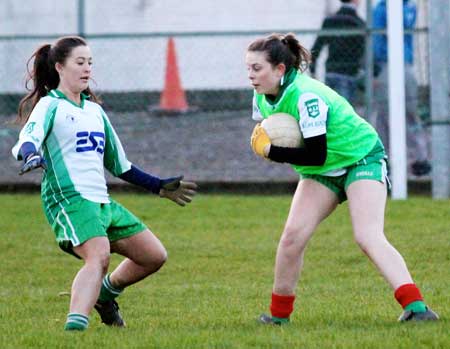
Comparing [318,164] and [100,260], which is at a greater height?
[318,164]

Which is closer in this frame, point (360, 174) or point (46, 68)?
point (360, 174)

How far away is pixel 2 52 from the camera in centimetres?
1523

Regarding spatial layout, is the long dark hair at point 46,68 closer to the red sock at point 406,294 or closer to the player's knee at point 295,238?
the player's knee at point 295,238

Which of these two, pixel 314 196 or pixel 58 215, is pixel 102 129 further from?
pixel 314 196

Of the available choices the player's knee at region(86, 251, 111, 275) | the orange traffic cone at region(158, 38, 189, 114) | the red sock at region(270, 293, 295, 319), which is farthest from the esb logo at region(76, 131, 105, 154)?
the orange traffic cone at region(158, 38, 189, 114)

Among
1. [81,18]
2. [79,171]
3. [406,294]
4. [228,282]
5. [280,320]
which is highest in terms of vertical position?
[79,171]

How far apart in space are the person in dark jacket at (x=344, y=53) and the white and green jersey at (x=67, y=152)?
742cm

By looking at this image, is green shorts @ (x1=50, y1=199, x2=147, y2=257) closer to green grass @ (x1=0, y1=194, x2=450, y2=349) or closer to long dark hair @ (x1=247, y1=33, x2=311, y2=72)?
green grass @ (x1=0, y1=194, x2=450, y2=349)

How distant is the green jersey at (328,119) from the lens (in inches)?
273

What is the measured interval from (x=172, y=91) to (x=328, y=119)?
9414 mm

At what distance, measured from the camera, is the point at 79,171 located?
22.8 feet

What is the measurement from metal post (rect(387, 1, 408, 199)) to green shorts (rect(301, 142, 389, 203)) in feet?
19.5

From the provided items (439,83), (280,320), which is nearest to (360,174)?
(280,320)

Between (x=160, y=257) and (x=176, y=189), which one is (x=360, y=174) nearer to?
(x=176, y=189)
